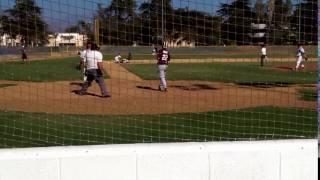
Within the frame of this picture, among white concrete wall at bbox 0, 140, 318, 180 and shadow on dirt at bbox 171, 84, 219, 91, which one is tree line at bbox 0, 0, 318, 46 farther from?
shadow on dirt at bbox 171, 84, 219, 91

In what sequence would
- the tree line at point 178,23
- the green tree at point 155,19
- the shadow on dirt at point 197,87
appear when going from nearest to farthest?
the tree line at point 178,23 < the green tree at point 155,19 < the shadow on dirt at point 197,87

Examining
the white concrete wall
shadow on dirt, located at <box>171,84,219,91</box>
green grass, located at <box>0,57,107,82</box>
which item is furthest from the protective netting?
green grass, located at <box>0,57,107,82</box>

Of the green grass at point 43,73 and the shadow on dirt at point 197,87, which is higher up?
the green grass at point 43,73

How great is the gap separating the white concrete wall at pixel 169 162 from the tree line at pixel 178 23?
6.20 feet

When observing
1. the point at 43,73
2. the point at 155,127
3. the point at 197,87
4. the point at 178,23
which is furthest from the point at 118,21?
the point at 43,73

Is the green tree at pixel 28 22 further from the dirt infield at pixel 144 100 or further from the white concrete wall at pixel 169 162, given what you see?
the dirt infield at pixel 144 100

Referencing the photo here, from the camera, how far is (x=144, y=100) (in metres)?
14.3

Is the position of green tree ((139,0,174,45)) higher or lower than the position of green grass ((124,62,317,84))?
higher

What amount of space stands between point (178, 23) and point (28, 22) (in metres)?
1.79

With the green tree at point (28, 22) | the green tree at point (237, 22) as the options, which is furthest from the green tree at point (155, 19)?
the green tree at point (28, 22)

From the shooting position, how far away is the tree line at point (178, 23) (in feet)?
21.5

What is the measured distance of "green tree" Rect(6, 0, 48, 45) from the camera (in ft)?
21.7

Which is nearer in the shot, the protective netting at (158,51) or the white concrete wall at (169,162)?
the white concrete wall at (169,162)

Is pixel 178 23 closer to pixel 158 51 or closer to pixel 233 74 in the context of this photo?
pixel 158 51
